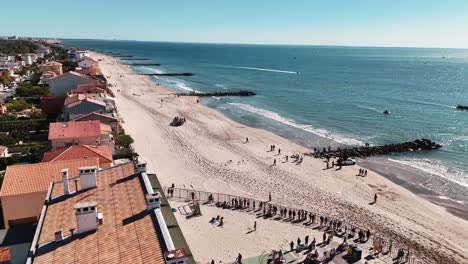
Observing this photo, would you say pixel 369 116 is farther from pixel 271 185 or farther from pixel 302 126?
pixel 271 185

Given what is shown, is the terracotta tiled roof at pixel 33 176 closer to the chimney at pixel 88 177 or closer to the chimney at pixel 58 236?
the chimney at pixel 88 177

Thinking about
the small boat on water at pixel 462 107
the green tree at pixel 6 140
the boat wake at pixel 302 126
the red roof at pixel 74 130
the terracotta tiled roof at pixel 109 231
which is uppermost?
the terracotta tiled roof at pixel 109 231

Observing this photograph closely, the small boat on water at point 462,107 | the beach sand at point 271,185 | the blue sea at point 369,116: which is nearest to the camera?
the beach sand at point 271,185

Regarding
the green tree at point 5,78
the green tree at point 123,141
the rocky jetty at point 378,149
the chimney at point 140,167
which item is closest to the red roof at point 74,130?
the green tree at point 123,141

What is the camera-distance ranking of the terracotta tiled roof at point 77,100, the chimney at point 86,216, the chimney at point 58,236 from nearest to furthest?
the chimney at point 58,236
the chimney at point 86,216
the terracotta tiled roof at point 77,100

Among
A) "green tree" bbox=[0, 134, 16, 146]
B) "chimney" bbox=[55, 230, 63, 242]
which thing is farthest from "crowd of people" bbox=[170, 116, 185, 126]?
"chimney" bbox=[55, 230, 63, 242]

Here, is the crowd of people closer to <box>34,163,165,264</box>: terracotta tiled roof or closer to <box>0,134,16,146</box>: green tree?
<box>0,134,16,146</box>: green tree

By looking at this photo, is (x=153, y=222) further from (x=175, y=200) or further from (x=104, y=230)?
(x=175, y=200)

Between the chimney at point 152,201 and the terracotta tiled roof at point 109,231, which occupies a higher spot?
the chimney at point 152,201
